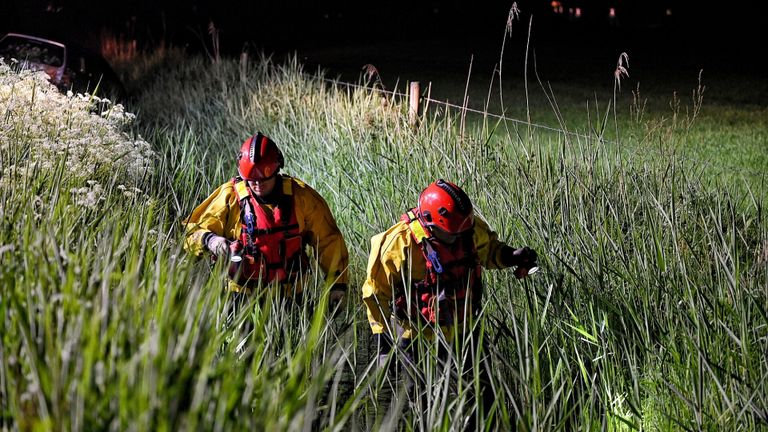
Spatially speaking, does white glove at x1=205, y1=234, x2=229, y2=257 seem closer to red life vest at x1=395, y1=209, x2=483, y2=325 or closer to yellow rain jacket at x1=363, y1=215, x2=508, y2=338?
yellow rain jacket at x1=363, y1=215, x2=508, y2=338

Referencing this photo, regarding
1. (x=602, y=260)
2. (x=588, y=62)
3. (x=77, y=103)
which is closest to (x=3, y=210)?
(x=602, y=260)

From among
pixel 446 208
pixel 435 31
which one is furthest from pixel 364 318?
pixel 435 31

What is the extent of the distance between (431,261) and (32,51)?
368 inches

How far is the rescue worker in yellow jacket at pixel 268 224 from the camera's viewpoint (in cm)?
506

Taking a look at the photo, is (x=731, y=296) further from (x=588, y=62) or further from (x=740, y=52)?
(x=740, y=52)

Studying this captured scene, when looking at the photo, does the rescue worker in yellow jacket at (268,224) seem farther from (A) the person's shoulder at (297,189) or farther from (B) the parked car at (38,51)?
(B) the parked car at (38,51)

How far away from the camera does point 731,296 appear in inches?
155

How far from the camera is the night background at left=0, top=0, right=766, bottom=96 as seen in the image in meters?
25.2

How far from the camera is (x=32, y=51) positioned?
12453 millimetres

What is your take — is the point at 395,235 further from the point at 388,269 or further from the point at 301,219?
the point at 301,219

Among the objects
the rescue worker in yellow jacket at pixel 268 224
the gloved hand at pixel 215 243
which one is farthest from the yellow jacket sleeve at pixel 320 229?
the gloved hand at pixel 215 243

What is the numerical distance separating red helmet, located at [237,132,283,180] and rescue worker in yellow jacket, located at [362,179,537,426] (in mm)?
807

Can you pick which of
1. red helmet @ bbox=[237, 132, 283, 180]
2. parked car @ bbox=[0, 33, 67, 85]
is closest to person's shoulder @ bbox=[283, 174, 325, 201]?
red helmet @ bbox=[237, 132, 283, 180]

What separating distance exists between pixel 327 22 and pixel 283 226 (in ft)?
144
